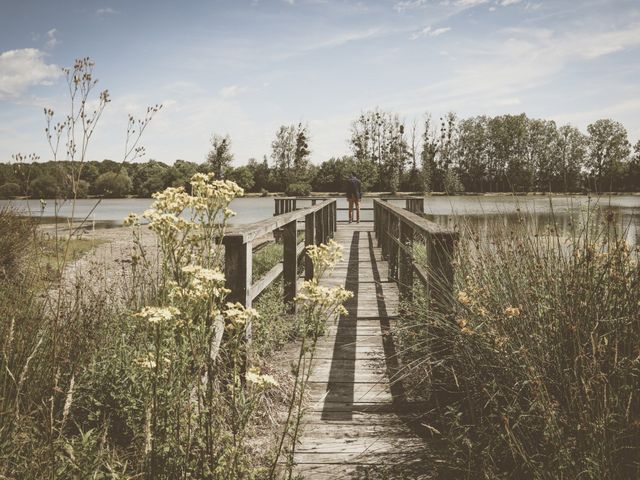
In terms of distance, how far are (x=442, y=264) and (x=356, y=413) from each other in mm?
1196

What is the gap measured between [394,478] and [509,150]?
7949 centimetres

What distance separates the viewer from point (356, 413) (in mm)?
3191

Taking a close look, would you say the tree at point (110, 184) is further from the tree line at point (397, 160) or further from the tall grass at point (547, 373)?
the tree line at point (397, 160)

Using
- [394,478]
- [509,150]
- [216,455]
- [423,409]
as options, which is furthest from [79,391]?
[509,150]

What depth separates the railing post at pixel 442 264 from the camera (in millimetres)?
2885

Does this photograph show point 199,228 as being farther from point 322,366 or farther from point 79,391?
point 322,366

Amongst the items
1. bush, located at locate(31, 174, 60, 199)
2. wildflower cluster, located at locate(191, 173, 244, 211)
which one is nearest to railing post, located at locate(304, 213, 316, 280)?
bush, located at locate(31, 174, 60, 199)

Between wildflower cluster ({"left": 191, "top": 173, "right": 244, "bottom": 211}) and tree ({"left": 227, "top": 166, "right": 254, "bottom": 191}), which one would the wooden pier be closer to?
wildflower cluster ({"left": 191, "top": 173, "right": 244, "bottom": 211})

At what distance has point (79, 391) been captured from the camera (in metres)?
2.71

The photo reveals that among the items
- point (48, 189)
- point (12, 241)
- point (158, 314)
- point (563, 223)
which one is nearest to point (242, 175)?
point (12, 241)

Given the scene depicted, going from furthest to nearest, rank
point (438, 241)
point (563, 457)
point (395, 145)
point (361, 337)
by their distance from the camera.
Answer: point (395, 145) < point (361, 337) < point (438, 241) < point (563, 457)

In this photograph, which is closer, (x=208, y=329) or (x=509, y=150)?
(x=208, y=329)

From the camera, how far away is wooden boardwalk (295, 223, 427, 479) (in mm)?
2580

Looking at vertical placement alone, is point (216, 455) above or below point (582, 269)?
below
